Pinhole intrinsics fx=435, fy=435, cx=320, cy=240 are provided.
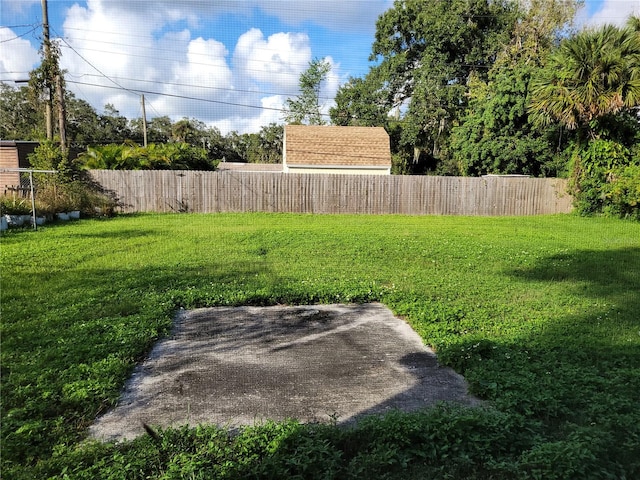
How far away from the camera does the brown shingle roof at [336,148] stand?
21.3 meters

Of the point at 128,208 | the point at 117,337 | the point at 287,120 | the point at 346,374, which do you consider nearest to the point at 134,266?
the point at 117,337

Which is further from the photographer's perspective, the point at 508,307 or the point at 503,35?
the point at 503,35

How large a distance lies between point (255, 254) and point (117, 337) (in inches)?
163

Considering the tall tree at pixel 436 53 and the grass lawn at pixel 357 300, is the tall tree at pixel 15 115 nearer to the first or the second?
the tall tree at pixel 436 53

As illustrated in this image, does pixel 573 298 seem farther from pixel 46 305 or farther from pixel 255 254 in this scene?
pixel 46 305

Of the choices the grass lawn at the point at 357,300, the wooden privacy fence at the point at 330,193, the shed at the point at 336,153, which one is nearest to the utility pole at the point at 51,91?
the wooden privacy fence at the point at 330,193

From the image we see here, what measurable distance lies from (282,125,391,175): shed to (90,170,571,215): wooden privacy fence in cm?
472

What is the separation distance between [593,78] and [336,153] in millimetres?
10938

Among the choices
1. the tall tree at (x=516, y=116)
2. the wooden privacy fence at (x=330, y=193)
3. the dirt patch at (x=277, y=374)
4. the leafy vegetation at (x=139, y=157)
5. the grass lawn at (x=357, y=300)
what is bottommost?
the dirt patch at (x=277, y=374)

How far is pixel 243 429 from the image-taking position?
2469mm

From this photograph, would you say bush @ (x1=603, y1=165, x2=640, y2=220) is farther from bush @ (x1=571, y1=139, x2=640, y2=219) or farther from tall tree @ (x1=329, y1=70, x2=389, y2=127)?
tall tree @ (x1=329, y1=70, x2=389, y2=127)

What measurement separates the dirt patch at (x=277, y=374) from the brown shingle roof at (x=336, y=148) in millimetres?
17276

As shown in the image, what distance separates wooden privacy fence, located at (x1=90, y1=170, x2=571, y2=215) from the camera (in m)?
15.7

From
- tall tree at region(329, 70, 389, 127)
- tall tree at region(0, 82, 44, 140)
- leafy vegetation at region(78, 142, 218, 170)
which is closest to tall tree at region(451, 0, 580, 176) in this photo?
tall tree at region(329, 70, 389, 127)
